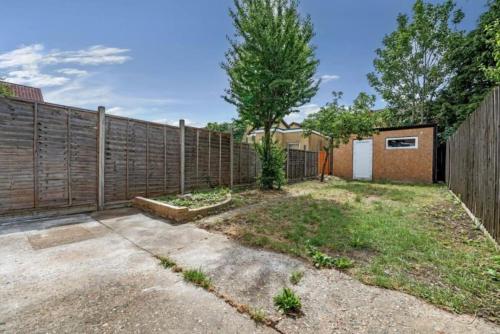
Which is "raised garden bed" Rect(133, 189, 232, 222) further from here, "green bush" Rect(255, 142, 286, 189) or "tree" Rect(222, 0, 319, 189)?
"tree" Rect(222, 0, 319, 189)

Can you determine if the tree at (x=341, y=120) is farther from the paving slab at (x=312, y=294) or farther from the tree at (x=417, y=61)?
the paving slab at (x=312, y=294)

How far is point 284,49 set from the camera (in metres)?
7.96

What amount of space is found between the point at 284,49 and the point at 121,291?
26.9 feet

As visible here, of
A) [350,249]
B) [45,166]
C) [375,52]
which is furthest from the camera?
[375,52]

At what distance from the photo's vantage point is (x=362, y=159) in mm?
14805

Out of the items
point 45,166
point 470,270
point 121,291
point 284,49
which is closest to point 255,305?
point 121,291

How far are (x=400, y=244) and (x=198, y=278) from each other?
284 cm

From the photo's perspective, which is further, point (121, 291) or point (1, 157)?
point (1, 157)

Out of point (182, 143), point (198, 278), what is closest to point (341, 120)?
point (182, 143)

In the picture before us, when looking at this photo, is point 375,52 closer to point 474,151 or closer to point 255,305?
point 474,151

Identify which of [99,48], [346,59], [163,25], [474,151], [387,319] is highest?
[346,59]

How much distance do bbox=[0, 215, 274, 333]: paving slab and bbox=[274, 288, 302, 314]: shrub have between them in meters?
0.25

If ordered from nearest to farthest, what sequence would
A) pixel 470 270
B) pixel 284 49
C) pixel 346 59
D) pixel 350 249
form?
1. pixel 470 270
2. pixel 350 249
3. pixel 284 49
4. pixel 346 59

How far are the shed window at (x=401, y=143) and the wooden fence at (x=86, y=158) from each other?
38.1 feet
